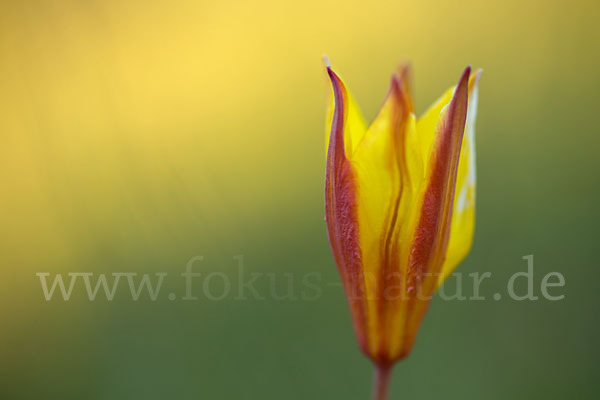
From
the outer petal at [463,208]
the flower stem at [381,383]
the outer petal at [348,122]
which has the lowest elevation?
the flower stem at [381,383]

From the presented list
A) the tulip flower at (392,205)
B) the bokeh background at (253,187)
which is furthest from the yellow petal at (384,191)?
the bokeh background at (253,187)

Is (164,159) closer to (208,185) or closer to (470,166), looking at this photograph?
(208,185)

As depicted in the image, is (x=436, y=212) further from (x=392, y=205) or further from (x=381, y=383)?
(x=381, y=383)

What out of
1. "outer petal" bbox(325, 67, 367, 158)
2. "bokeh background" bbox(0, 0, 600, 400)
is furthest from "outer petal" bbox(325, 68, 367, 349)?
"bokeh background" bbox(0, 0, 600, 400)

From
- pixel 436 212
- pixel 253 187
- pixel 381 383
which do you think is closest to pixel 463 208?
pixel 436 212

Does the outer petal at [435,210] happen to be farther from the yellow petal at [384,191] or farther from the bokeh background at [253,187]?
the bokeh background at [253,187]

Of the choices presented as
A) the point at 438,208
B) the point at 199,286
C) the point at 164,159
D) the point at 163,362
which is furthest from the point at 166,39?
the point at 438,208

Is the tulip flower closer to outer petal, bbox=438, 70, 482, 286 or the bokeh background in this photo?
outer petal, bbox=438, 70, 482, 286
